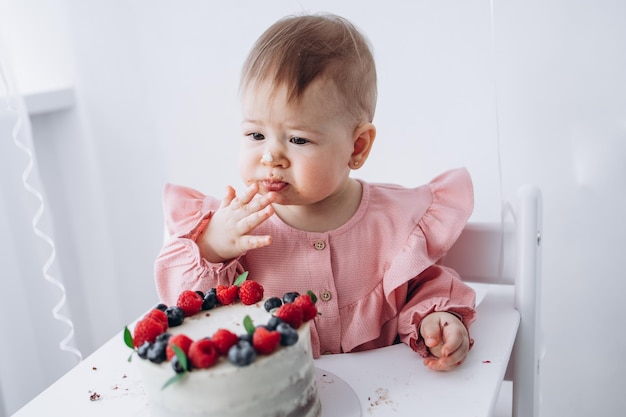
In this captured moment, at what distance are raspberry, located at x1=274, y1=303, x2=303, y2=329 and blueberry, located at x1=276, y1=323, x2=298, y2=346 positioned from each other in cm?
2

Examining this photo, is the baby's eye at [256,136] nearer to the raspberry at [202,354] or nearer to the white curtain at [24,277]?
the raspberry at [202,354]

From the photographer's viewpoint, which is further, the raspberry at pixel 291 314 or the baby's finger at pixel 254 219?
the baby's finger at pixel 254 219

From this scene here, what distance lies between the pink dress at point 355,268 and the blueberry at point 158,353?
0.73ft

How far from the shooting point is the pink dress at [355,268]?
3.04 feet

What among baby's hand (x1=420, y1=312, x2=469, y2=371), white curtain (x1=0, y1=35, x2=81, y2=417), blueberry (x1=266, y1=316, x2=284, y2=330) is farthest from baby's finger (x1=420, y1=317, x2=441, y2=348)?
white curtain (x1=0, y1=35, x2=81, y2=417)

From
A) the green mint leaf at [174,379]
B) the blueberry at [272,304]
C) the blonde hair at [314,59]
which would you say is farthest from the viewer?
the blonde hair at [314,59]

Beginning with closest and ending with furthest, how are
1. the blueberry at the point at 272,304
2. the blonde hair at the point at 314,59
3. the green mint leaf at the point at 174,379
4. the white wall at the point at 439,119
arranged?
the green mint leaf at the point at 174,379 → the blueberry at the point at 272,304 → the blonde hair at the point at 314,59 → the white wall at the point at 439,119

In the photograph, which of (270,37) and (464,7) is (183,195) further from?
(464,7)

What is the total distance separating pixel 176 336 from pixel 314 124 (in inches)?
12.7

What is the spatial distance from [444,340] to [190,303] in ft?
1.01

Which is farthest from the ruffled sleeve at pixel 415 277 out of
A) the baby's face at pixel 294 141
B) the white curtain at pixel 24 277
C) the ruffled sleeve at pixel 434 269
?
the white curtain at pixel 24 277

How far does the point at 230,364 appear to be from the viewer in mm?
675

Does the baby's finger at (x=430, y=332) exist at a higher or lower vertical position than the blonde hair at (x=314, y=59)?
lower

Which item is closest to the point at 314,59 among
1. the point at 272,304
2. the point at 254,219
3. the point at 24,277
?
the point at 254,219
